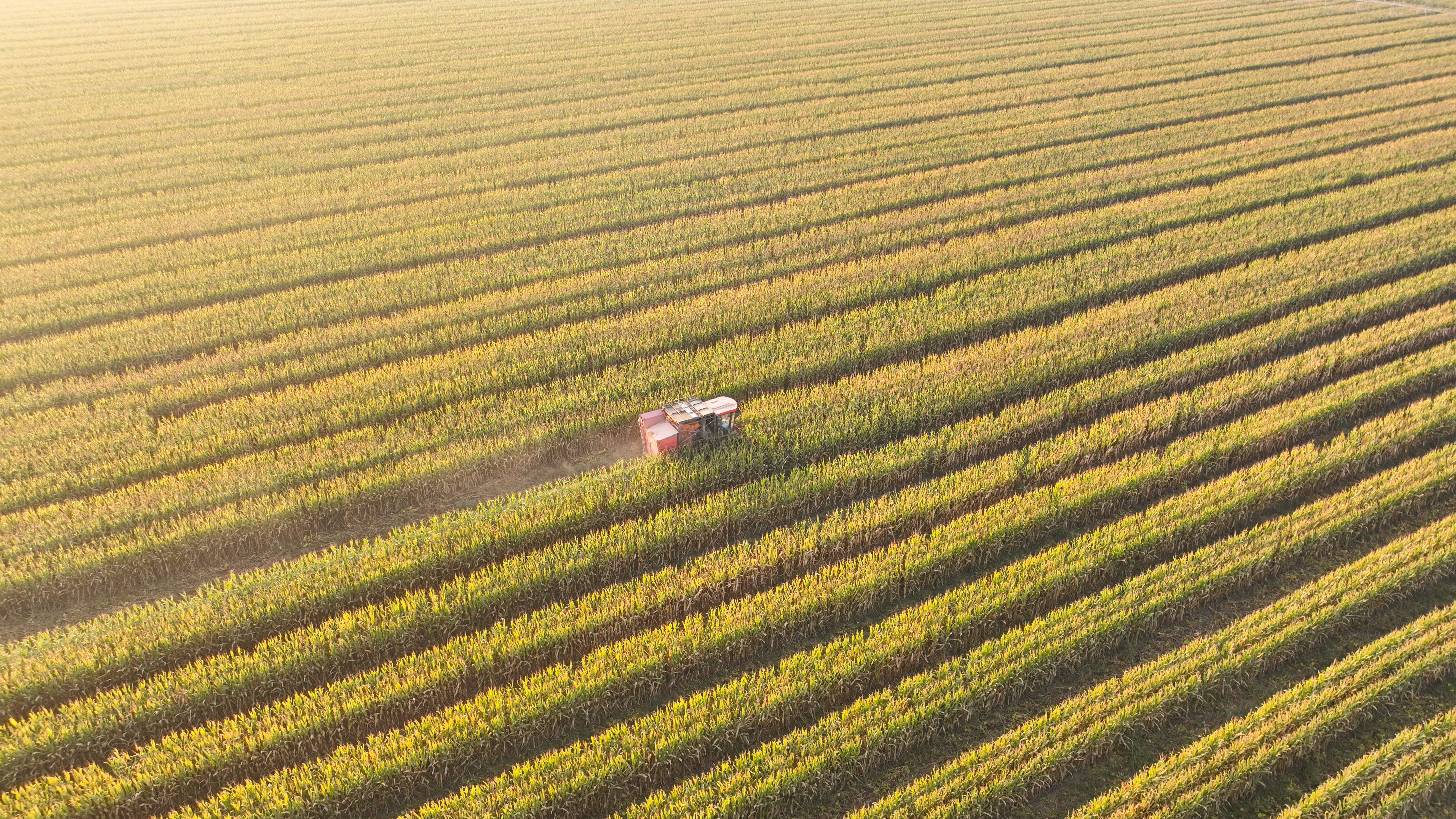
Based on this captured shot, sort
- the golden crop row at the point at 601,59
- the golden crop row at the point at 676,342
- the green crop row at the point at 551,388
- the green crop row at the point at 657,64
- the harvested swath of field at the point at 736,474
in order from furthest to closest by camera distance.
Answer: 1. the golden crop row at the point at 601,59
2. the green crop row at the point at 657,64
3. the golden crop row at the point at 676,342
4. the green crop row at the point at 551,388
5. the harvested swath of field at the point at 736,474

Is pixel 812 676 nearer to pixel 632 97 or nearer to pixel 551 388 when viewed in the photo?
pixel 551 388

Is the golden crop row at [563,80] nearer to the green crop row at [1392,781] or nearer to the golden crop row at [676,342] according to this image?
the golden crop row at [676,342]

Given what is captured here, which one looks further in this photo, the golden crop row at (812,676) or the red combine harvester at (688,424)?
the red combine harvester at (688,424)

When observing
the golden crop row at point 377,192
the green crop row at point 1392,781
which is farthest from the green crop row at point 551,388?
the green crop row at point 1392,781

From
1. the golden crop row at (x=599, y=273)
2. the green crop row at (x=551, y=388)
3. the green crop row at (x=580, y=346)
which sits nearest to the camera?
the green crop row at (x=551, y=388)

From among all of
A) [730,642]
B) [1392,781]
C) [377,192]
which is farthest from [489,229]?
[1392,781]

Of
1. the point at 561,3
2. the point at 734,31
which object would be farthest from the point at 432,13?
the point at 734,31

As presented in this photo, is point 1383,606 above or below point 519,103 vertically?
below

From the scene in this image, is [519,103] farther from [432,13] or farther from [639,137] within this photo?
[432,13]
